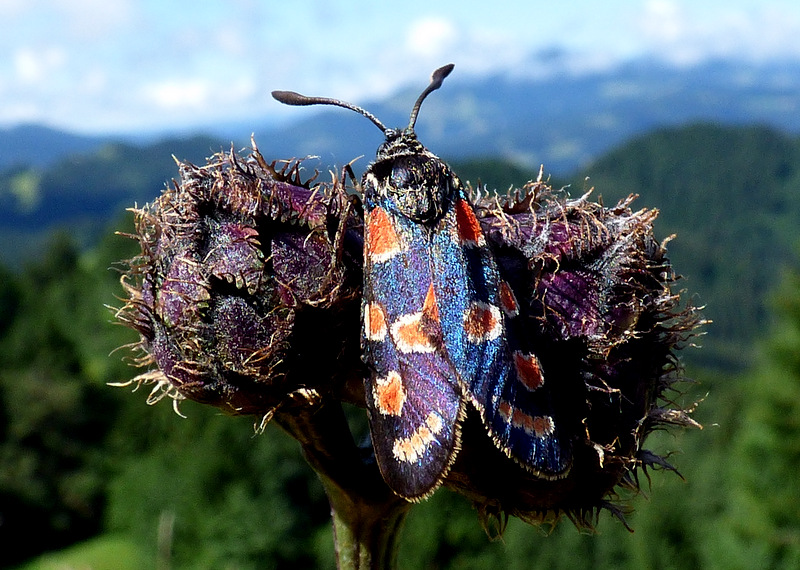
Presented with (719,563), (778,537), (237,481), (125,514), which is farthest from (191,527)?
(778,537)

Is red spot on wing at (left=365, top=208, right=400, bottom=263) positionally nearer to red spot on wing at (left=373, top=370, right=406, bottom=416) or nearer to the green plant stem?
red spot on wing at (left=373, top=370, right=406, bottom=416)

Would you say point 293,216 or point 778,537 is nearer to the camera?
point 293,216

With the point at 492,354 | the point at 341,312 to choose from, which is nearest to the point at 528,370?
the point at 492,354

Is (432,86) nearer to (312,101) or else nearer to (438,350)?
(312,101)

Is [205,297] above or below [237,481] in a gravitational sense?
above

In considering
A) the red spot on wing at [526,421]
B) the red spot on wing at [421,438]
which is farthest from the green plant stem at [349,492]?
the red spot on wing at [526,421]

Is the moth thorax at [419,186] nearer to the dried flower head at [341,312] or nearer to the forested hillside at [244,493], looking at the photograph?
the dried flower head at [341,312]

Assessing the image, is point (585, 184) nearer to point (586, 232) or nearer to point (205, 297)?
point (586, 232)

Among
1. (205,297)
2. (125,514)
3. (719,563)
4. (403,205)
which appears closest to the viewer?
(205,297)

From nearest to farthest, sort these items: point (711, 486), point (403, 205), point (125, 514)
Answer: point (403, 205) → point (125, 514) → point (711, 486)
